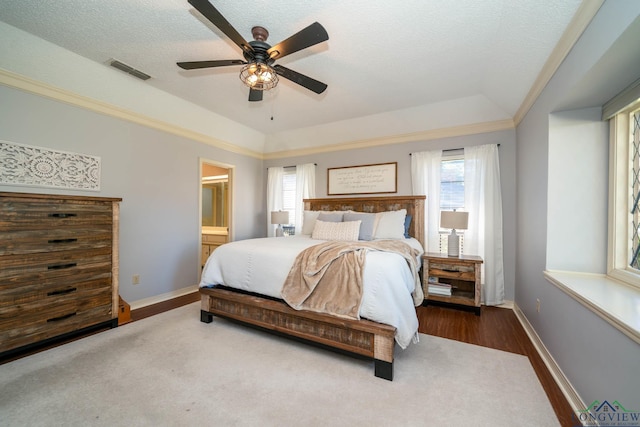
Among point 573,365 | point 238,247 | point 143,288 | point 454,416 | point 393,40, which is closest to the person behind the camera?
point 454,416

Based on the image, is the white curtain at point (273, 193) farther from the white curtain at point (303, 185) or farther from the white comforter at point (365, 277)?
the white comforter at point (365, 277)

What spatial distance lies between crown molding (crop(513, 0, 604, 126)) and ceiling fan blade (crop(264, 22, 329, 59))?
159 centimetres

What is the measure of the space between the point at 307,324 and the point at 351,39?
2557mm

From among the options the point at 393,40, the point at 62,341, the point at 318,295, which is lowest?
the point at 62,341

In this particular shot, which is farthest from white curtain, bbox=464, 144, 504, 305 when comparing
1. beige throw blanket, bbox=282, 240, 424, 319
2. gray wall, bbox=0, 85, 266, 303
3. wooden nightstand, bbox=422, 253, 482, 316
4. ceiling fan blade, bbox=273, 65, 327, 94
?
gray wall, bbox=0, 85, 266, 303

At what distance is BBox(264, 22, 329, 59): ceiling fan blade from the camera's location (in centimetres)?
164

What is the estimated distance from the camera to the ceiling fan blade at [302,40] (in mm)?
1642

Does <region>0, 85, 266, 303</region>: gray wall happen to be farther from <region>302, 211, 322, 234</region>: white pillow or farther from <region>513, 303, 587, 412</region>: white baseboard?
<region>513, 303, 587, 412</region>: white baseboard

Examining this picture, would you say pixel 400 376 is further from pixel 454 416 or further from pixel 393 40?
pixel 393 40

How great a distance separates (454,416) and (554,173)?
1.99 m

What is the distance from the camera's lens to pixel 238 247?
2686mm

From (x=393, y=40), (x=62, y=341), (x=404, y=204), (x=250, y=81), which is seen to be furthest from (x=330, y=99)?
(x=62, y=341)

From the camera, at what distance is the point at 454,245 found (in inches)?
132

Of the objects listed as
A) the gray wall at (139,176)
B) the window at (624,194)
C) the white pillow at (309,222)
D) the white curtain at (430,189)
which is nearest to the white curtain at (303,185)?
the white pillow at (309,222)
